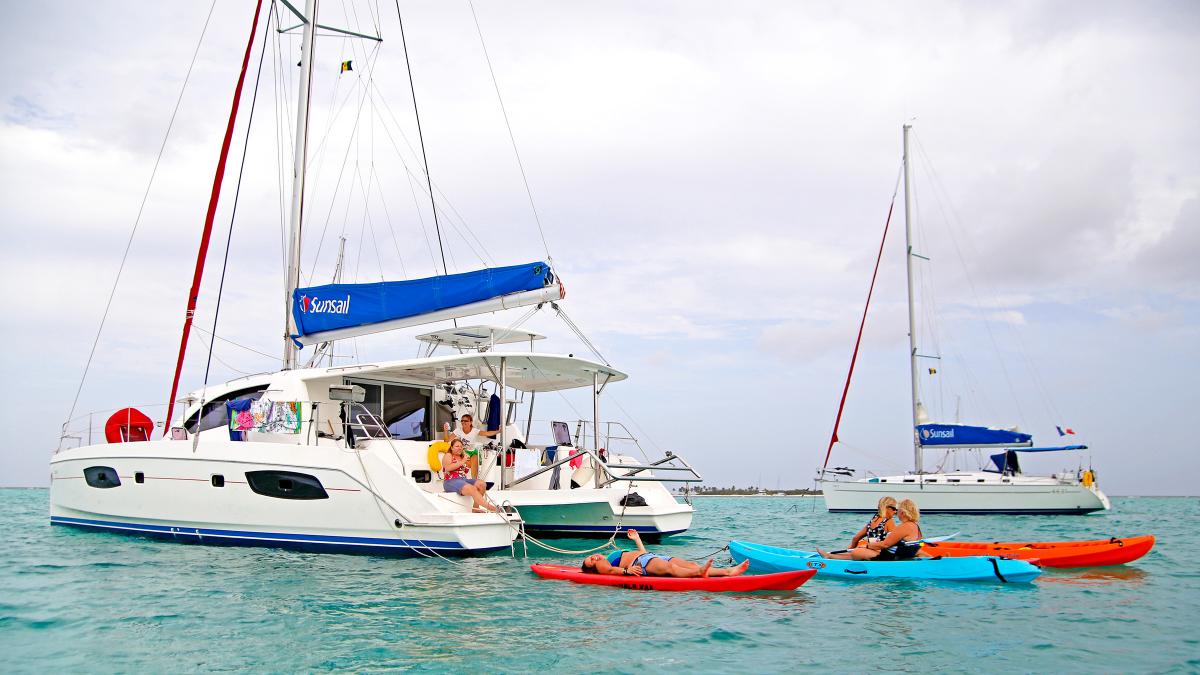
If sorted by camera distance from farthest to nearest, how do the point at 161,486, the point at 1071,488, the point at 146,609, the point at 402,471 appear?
the point at 1071,488 → the point at 161,486 → the point at 402,471 → the point at 146,609

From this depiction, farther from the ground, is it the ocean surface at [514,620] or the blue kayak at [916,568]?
the blue kayak at [916,568]

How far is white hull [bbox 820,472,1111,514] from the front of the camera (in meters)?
30.5

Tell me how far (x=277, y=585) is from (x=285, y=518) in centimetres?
276

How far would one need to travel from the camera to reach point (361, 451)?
42.8 ft

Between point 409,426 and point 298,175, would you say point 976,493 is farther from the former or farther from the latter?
point 298,175

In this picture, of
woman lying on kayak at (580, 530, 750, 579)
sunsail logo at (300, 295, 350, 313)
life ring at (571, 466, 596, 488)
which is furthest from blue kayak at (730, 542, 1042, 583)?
sunsail logo at (300, 295, 350, 313)

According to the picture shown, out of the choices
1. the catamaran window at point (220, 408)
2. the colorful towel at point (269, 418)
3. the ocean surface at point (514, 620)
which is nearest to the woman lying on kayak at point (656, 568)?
the ocean surface at point (514, 620)

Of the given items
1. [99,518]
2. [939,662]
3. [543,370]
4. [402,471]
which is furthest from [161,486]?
[939,662]

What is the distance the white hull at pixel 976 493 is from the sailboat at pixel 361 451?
16713mm

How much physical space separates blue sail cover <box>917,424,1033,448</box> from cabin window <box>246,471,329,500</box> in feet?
79.2

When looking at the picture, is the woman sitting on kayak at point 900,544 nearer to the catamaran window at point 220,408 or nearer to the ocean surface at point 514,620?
the ocean surface at point 514,620

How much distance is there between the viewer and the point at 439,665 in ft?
24.1

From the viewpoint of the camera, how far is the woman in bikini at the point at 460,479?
13352 mm

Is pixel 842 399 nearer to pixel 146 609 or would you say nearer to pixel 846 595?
pixel 846 595
